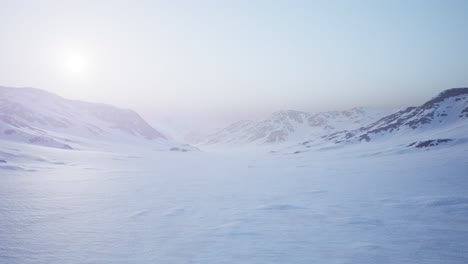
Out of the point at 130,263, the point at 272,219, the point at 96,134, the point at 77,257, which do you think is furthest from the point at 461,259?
the point at 96,134

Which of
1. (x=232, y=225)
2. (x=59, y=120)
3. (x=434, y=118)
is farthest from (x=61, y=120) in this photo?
(x=434, y=118)

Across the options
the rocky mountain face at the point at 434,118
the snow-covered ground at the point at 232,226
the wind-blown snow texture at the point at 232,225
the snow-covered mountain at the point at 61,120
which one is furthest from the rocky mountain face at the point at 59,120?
the rocky mountain face at the point at 434,118

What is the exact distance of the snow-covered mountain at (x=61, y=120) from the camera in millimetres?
85812

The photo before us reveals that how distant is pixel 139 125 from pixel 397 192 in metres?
185

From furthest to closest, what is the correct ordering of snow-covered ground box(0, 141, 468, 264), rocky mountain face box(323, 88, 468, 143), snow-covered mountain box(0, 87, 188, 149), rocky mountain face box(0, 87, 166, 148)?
snow-covered mountain box(0, 87, 188, 149) → rocky mountain face box(0, 87, 166, 148) → rocky mountain face box(323, 88, 468, 143) → snow-covered ground box(0, 141, 468, 264)

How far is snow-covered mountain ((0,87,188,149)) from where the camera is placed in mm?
85812

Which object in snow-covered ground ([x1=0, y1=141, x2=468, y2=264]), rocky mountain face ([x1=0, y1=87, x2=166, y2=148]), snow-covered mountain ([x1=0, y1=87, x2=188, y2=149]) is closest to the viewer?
snow-covered ground ([x1=0, y1=141, x2=468, y2=264])

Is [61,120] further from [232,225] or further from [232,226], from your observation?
[232,226]

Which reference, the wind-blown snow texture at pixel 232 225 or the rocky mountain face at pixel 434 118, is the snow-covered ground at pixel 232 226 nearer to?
the wind-blown snow texture at pixel 232 225

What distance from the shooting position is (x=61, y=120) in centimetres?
13162

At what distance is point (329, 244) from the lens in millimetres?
8555

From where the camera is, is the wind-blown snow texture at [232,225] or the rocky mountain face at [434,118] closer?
the wind-blown snow texture at [232,225]

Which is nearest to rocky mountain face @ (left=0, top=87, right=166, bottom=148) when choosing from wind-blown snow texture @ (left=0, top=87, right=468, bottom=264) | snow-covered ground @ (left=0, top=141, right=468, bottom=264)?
wind-blown snow texture @ (left=0, top=87, right=468, bottom=264)

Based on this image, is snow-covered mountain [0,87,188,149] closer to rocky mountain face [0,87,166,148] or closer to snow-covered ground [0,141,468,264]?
rocky mountain face [0,87,166,148]
